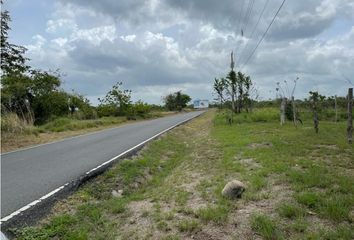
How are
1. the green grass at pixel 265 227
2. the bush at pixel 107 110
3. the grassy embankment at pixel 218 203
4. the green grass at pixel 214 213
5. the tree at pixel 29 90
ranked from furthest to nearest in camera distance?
1. the bush at pixel 107 110
2. the tree at pixel 29 90
3. the green grass at pixel 214 213
4. the grassy embankment at pixel 218 203
5. the green grass at pixel 265 227

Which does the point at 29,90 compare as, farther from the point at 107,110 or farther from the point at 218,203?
the point at 218,203

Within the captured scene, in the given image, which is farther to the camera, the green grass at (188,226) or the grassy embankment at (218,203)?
the green grass at (188,226)

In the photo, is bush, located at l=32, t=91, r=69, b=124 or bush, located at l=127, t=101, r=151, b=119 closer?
bush, located at l=32, t=91, r=69, b=124

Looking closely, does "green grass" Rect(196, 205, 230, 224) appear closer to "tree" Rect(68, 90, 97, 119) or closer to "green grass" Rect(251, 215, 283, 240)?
"green grass" Rect(251, 215, 283, 240)

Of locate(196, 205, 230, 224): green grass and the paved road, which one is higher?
the paved road

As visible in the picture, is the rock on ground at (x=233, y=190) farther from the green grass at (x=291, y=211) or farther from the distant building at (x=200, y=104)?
the distant building at (x=200, y=104)

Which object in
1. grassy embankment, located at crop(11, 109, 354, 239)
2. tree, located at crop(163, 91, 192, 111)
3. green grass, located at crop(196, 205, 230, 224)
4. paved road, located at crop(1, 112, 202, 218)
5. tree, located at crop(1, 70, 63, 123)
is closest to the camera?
grassy embankment, located at crop(11, 109, 354, 239)

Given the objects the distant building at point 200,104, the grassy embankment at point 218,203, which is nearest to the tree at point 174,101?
the distant building at point 200,104

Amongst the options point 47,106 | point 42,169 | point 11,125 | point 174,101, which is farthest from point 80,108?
point 174,101

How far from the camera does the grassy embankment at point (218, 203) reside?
5.39 m

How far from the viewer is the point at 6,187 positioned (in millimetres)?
8414

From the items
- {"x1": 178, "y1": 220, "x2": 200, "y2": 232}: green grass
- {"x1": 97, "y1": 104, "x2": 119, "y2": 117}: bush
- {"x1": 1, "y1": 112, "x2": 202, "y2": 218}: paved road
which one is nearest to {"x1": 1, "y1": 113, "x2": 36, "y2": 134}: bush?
{"x1": 1, "y1": 112, "x2": 202, "y2": 218}: paved road

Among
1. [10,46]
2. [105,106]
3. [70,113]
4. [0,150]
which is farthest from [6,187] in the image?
[105,106]

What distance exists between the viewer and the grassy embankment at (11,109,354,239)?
5391mm
